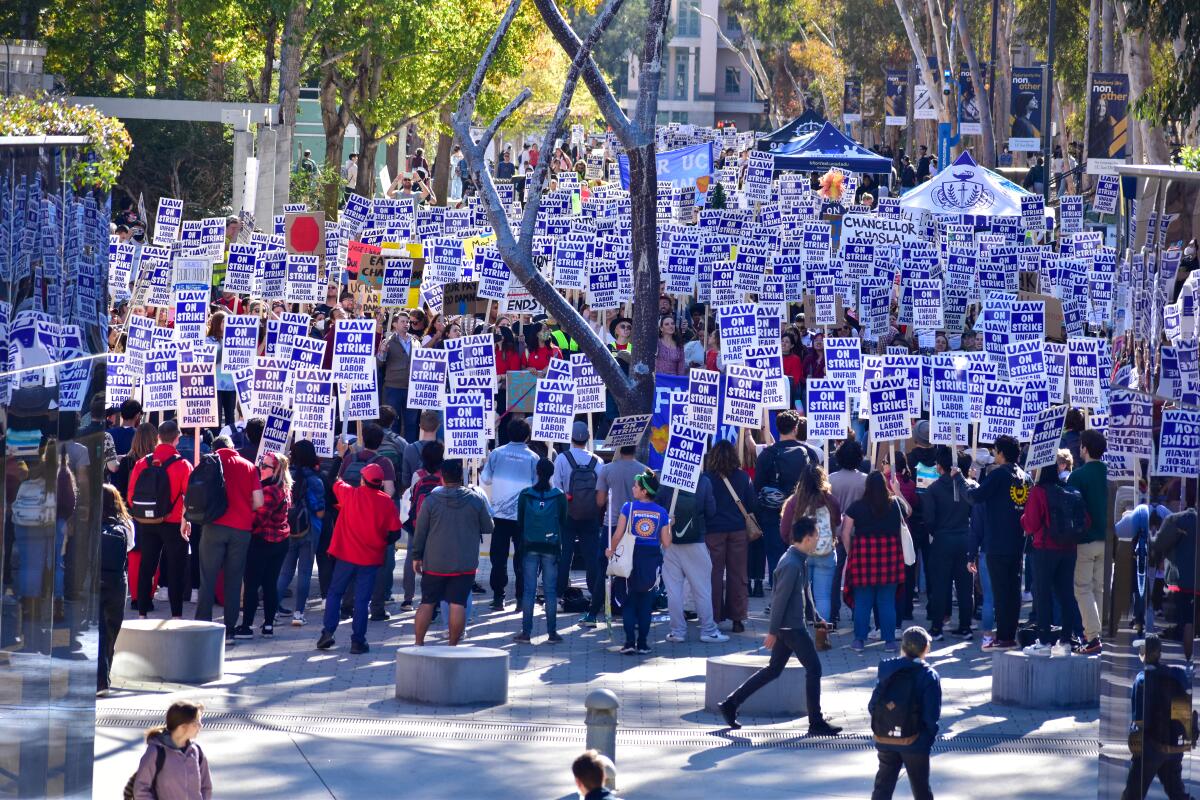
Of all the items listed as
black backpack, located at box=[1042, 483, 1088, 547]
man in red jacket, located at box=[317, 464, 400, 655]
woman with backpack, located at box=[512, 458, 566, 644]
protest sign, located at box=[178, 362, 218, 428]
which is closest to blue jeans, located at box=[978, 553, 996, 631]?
black backpack, located at box=[1042, 483, 1088, 547]

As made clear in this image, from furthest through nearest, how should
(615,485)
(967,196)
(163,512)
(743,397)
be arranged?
(967,196) → (743,397) → (615,485) → (163,512)

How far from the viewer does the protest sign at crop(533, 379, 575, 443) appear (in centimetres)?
1541

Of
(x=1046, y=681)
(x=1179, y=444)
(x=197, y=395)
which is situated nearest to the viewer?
(x=1179, y=444)

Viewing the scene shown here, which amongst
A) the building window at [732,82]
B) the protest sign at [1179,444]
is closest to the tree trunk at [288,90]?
the protest sign at [1179,444]

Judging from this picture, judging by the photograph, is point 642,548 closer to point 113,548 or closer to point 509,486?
point 509,486

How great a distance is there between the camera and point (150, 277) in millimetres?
20469

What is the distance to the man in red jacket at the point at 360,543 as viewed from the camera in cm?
1276

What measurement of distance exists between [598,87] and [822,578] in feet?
21.5

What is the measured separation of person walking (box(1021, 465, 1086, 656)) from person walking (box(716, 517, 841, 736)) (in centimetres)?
224

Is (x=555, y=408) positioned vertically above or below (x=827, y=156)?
below

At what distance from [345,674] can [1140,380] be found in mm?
6467

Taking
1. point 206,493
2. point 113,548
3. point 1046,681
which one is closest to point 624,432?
point 206,493

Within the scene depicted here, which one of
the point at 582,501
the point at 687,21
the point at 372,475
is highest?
the point at 687,21

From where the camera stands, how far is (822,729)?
439 inches
